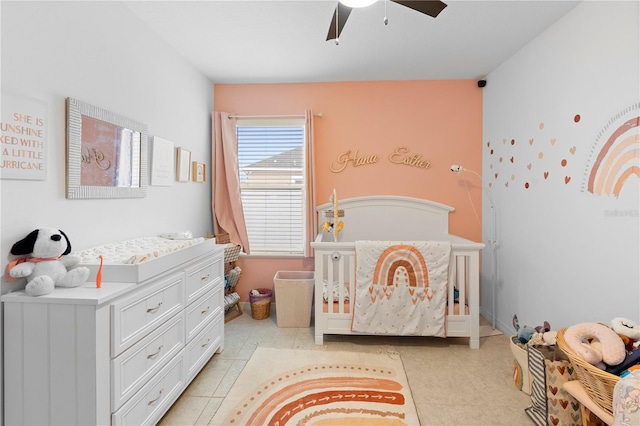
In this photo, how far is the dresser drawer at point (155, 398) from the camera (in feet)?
4.72

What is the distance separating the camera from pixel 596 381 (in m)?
1.28

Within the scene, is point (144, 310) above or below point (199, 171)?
below

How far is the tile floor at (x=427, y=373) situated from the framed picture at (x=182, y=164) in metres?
1.38

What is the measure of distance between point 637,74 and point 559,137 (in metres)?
0.59

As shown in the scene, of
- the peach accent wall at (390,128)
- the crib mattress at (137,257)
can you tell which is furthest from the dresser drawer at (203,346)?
the peach accent wall at (390,128)

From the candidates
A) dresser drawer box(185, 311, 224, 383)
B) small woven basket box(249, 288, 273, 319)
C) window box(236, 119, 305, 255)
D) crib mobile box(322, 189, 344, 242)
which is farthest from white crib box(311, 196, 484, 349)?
dresser drawer box(185, 311, 224, 383)

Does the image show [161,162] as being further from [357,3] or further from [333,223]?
[357,3]

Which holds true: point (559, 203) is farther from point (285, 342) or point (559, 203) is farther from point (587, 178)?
point (285, 342)

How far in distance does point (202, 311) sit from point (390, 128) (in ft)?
Answer: 8.06

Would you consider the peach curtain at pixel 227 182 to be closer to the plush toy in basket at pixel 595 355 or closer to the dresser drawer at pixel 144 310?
the dresser drawer at pixel 144 310

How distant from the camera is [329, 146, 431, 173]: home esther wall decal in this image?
344 cm

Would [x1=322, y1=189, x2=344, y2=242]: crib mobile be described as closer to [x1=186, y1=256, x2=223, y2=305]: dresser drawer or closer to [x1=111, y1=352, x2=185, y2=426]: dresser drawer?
[x1=186, y1=256, x2=223, y2=305]: dresser drawer

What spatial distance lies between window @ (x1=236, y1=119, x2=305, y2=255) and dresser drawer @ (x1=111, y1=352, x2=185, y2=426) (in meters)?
1.78

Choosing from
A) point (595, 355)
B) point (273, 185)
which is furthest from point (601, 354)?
point (273, 185)
